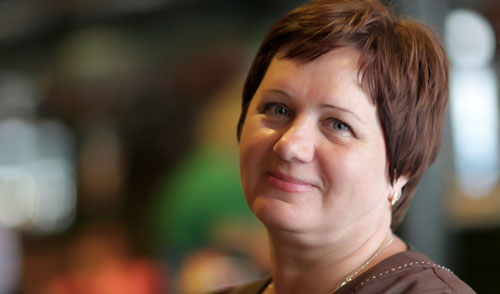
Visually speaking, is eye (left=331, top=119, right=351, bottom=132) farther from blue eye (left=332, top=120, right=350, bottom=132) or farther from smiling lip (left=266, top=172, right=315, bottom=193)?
smiling lip (left=266, top=172, right=315, bottom=193)

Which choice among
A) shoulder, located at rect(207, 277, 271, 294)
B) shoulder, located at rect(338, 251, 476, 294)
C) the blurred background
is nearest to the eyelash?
shoulder, located at rect(338, 251, 476, 294)

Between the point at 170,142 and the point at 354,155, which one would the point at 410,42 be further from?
the point at 170,142

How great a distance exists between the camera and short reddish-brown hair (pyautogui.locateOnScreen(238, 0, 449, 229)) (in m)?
1.03

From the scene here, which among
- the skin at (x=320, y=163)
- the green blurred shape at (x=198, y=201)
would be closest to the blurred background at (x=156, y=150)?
the green blurred shape at (x=198, y=201)

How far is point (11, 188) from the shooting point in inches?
229

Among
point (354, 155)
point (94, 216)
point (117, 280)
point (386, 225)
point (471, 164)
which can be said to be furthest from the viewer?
point (94, 216)

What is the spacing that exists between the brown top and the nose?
0.70ft

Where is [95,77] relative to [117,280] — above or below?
above

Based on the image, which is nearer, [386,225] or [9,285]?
[386,225]

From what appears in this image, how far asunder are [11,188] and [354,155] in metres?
5.36

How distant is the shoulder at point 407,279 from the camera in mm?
958

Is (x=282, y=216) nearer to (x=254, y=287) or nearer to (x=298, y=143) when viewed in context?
(x=298, y=143)

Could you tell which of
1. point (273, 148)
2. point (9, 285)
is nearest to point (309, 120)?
point (273, 148)

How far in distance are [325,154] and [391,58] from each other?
19 centimetres
